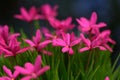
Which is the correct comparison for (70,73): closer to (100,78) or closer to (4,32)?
(100,78)

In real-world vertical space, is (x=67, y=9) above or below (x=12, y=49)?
below

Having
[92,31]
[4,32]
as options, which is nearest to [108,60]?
[92,31]

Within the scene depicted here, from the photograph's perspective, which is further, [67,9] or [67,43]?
[67,9]

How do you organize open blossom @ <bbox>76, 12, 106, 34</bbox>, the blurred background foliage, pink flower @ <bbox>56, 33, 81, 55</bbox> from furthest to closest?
the blurred background foliage → open blossom @ <bbox>76, 12, 106, 34</bbox> → pink flower @ <bbox>56, 33, 81, 55</bbox>

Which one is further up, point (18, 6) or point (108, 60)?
point (108, 60)

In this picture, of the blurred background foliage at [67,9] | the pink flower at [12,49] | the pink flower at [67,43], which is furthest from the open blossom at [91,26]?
the blurred background foliage at [67,9]

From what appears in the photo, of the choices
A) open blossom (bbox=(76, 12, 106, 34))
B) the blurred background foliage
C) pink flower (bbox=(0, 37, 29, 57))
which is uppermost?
pink flower (bbox=(0, 37, 29, 57))

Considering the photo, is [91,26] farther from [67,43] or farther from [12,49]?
[12,49]

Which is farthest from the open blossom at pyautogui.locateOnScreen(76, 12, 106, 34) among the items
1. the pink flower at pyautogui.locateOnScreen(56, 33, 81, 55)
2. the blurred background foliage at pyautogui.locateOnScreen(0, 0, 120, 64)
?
the blurred background foliage at pyautogui.locateOnScreen(0, 0, 120, 64)

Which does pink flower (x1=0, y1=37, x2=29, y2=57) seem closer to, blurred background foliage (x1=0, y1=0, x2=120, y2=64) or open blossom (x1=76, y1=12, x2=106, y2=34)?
open blossom (x1=76, y1=12, x2=106, y2=34)

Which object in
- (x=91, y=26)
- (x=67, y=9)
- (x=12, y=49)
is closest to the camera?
(x=12, y=49)

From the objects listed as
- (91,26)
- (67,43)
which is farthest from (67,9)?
(67,43)
